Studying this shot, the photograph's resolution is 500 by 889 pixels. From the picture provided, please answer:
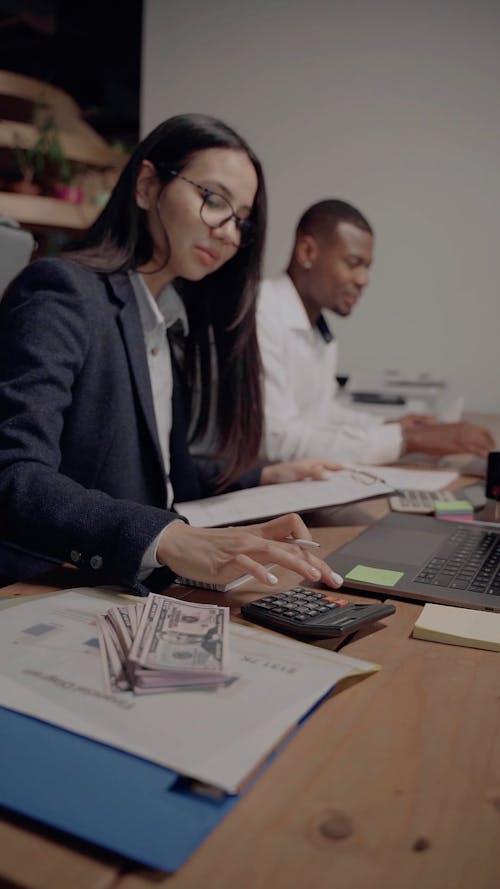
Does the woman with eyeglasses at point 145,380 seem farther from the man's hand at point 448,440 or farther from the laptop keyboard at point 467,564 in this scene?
the man's hand at point 448,440

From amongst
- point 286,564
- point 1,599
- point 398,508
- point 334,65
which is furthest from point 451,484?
point 334,65

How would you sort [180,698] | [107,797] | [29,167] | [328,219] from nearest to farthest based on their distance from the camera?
[107,797] < [180,698] < [328,219] < [29,167]

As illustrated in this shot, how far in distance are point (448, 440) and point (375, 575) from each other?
103cm

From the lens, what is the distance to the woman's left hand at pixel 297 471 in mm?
1505

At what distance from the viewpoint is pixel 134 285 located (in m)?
1.36

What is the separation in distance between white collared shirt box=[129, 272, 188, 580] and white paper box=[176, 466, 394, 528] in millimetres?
113

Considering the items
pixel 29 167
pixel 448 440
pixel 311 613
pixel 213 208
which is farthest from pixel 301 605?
pixel 29 167

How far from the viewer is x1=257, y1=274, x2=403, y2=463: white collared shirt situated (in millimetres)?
1898

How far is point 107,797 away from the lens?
49cm

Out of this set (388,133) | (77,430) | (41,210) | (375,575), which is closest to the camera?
(375,575)

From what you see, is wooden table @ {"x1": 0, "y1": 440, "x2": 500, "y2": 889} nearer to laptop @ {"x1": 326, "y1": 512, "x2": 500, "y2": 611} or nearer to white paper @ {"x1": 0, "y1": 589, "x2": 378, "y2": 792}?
white paper @ {"x1": 0, "y1": 589, "x2": 378, "y2": 792}

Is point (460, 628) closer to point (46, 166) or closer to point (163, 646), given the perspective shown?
point (163, 646)

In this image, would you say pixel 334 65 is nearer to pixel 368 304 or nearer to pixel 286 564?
pixel 368 304

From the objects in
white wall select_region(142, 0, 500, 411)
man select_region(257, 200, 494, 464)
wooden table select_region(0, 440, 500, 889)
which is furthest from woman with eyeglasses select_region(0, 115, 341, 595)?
white wall select_region(142, 0, 500, 411)
